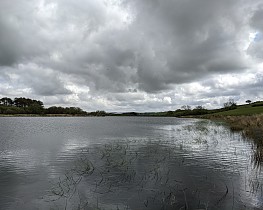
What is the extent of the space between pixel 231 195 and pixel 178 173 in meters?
4.90

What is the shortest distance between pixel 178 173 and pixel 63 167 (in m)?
9.01

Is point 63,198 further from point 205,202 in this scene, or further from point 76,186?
point 205,202

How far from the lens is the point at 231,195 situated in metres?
12.9

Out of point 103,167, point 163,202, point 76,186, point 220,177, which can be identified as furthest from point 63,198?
point 220,177

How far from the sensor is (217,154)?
2525 centimetres

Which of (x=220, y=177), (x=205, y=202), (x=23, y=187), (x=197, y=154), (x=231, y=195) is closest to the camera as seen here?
(x=205, y=202)

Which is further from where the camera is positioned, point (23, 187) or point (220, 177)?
point (220, 177)

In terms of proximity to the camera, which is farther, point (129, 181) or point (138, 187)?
point (129, 181)

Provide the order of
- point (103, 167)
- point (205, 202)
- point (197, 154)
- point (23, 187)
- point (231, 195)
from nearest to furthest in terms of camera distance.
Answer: point (205, 202) < point (231, 195) < point (23, 187) < point (103, 167) < point (197, 154)

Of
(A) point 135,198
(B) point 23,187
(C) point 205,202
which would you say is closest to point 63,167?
(B) point 23,187

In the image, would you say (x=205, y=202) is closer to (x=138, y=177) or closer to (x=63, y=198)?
(x=138, y=177)

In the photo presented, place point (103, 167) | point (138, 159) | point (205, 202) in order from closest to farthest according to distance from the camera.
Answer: point (205, 202), point (103, 167), point (138, 159)

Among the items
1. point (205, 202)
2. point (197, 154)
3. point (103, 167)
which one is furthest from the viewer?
point (197, 154)

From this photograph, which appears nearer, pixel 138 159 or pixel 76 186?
pixel 76 186
